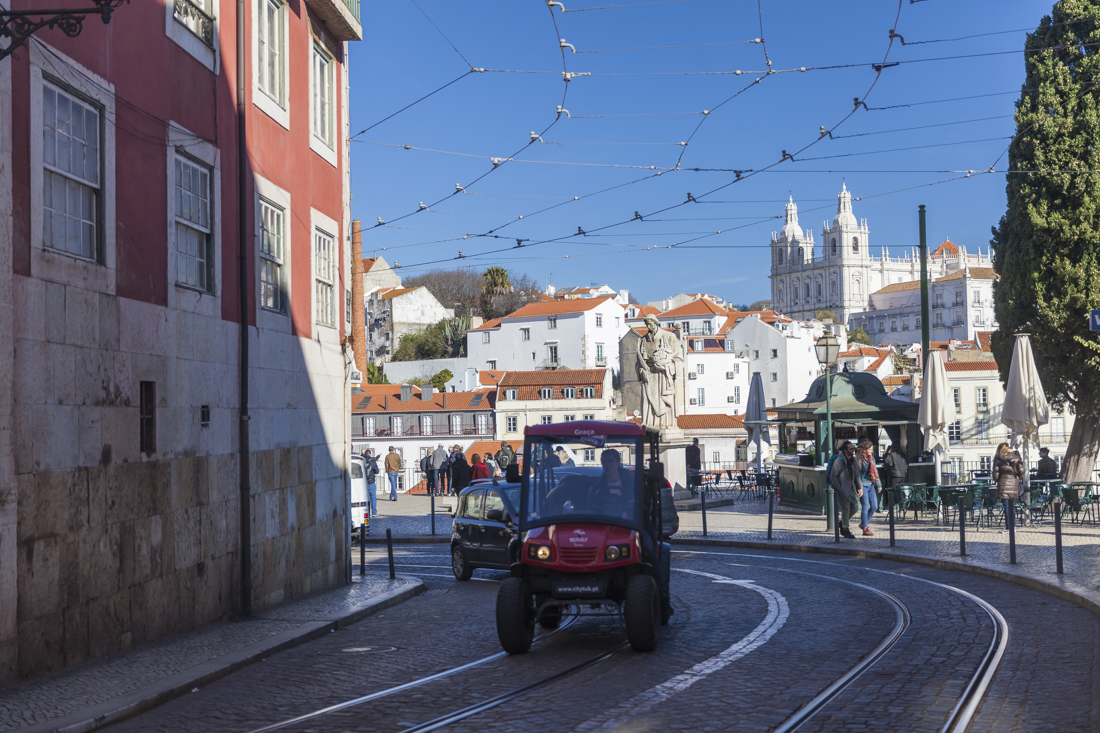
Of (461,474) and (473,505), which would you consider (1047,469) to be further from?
(461,474)

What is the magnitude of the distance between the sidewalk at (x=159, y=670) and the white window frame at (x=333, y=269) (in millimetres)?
4553

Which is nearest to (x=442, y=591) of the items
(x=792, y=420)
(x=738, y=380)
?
(x=792, y=420)

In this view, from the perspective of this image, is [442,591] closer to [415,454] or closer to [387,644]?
[387,644]

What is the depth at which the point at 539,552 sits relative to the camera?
1045cm

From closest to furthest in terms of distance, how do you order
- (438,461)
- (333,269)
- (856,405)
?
(333,269)
(856,405)
(438,461)

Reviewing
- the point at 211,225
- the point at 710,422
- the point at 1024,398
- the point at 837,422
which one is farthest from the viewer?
the point at 710,422

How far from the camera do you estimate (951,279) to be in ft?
609

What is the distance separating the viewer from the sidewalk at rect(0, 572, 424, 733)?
316 inches

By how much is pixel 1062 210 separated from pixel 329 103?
2000cm

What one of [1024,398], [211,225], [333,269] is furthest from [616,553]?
[1024,398]

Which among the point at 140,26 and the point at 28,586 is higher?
the point at 140,26

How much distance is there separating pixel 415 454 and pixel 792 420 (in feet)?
167

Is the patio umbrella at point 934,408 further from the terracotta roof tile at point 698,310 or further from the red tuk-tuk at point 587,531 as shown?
the terracotta roof tile at point 698,310

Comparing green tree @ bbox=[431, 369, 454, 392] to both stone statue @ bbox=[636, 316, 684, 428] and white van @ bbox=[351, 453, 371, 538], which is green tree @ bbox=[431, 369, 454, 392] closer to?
stone statue @ bbox=[636, 316, 684, 428]
